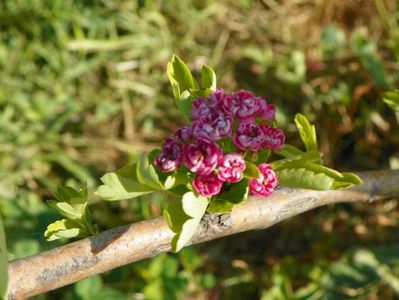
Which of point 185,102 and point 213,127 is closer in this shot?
point 213,127

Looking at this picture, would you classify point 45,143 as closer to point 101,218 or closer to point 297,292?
point 101,218

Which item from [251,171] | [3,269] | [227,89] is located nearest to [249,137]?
[251,171]

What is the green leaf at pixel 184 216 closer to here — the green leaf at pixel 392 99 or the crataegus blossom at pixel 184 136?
the crataegus blossom at pixel 184 136

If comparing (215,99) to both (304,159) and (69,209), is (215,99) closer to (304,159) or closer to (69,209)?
(304,159)

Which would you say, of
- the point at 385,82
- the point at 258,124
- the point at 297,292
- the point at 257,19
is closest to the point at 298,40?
the point at 257,19

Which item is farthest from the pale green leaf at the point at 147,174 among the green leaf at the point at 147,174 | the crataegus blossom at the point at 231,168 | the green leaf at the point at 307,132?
the green leaf at the point at 307,132

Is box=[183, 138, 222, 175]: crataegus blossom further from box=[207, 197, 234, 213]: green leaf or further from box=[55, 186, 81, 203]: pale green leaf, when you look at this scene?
box=[55, 186, 81, 203]: pale green leaf

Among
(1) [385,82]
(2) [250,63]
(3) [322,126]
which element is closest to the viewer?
(1) [385,82]
